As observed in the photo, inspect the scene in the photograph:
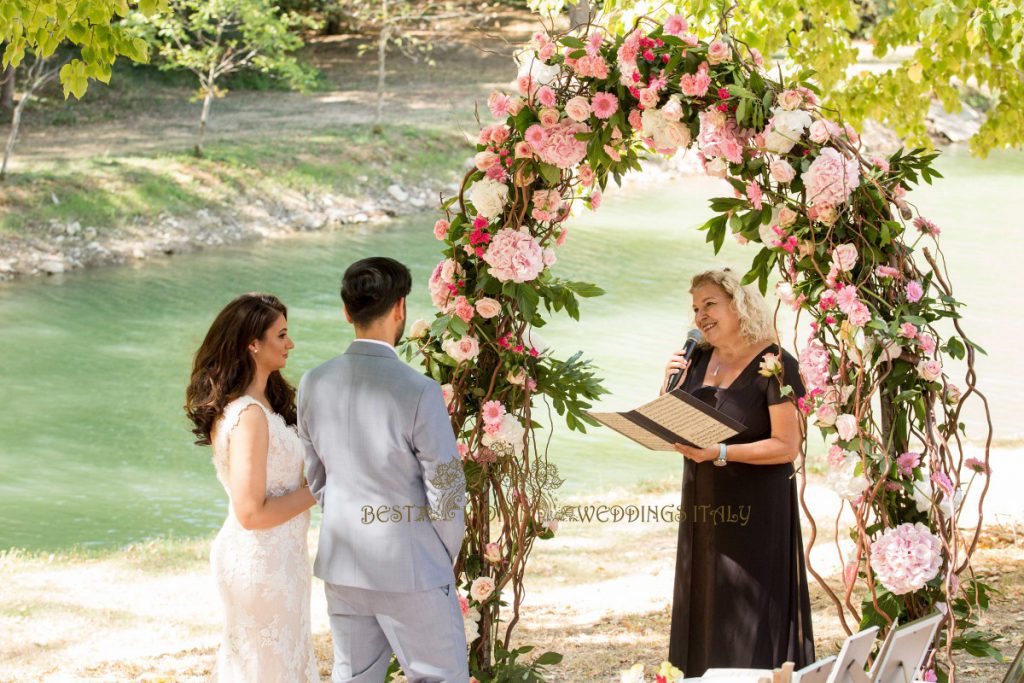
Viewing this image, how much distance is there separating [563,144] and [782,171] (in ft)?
2.57

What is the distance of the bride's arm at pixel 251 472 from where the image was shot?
376 centimetres

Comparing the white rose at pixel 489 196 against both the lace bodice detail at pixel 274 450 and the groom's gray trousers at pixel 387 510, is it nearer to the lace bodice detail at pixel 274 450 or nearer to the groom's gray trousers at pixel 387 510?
the groom's gray trousers at pixel 387 510

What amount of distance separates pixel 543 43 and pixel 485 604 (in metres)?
1.98

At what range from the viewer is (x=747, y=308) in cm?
430

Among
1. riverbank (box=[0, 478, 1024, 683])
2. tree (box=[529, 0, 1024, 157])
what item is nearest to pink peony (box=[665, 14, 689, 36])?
tree (box=[529, 0, 1024, 157])

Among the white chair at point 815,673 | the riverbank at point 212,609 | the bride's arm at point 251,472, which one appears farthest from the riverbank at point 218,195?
the white chair at point 815,673

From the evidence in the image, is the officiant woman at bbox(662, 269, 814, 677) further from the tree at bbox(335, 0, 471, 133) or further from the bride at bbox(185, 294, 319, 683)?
the tree at bbox(335, 0, 471, 133)

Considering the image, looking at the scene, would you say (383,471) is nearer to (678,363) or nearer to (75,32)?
(678,363)

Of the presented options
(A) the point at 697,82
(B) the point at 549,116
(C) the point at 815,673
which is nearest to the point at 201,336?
(B) the point at 549,116

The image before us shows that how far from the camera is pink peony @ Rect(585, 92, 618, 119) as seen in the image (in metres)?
3.80

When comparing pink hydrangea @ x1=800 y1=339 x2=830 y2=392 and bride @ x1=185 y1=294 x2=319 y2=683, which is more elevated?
pink hydrangea @ x1=800 y1=339 x2=830 y2=392

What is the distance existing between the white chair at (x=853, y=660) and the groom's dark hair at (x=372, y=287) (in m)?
1.51

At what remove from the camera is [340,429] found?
3.38 metres

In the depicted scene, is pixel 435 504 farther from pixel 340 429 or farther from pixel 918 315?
pixel 918 315
